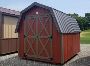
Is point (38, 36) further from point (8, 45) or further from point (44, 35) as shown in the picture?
point (8, 45)

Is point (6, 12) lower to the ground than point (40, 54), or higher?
higher

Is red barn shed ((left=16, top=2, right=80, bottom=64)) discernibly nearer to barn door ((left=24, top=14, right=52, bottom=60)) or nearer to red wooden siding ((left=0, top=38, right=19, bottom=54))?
barn door ((left=24, top=14, right=52, bottom=60))

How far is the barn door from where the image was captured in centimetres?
1419

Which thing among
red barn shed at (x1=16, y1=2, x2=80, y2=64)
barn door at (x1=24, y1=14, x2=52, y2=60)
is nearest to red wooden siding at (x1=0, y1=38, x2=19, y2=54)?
red barn shed at (x1=16, y1=2, x2=80, y2=64)

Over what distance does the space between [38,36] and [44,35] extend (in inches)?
21.2

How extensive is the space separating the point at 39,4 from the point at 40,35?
2.05 m

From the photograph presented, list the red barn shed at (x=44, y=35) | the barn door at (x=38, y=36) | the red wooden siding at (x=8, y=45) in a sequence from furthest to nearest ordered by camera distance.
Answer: the red wooden siding at (x=8, y=45), the barn door at (x=38, y=36), the red barn shed at (x=44, y=35)

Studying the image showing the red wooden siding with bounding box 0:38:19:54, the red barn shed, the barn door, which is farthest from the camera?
the red wooden siding with bounding box 0:38:19:54

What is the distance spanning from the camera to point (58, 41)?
1366cm

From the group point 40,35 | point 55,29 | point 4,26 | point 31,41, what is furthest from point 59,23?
point 4,26

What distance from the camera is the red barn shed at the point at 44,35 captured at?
13680 millimetres

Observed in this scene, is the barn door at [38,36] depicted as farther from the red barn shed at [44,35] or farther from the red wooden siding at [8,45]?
the red wooden siding at [8,45]

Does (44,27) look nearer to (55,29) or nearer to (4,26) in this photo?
(55,29)

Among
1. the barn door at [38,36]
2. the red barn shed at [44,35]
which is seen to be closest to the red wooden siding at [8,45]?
the red barn shed at [44,35]
